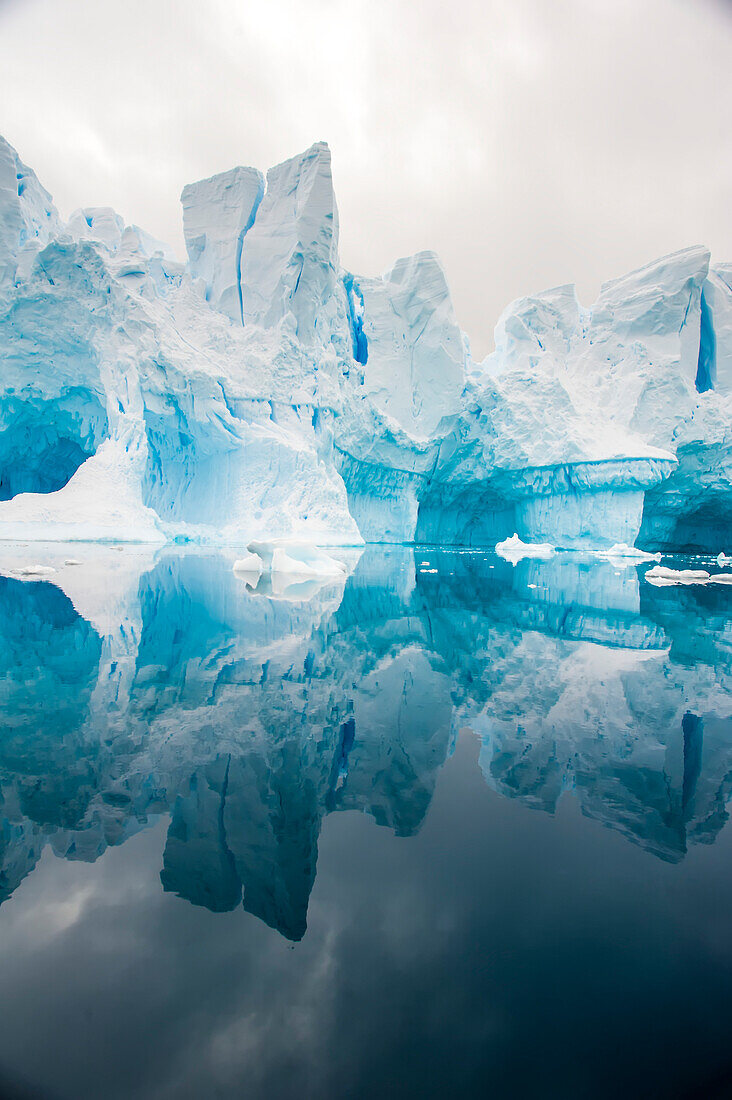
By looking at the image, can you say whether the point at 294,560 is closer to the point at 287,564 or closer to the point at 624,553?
the point at 287,564

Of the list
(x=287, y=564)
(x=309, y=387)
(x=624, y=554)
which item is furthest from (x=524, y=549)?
(x=287, y=564)

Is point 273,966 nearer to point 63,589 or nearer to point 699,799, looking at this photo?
point 699,799

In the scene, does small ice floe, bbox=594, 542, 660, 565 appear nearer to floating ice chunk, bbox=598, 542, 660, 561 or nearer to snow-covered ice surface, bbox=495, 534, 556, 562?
floating ice chunk, bbox=598, 542, 660, 561

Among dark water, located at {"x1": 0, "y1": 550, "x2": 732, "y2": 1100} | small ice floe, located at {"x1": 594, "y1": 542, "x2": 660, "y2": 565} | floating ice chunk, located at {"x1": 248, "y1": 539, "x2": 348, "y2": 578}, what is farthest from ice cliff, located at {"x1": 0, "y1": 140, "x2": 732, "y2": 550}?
dark water, located at {"x1": 0, "y1": 550, "x2": 732, "y2": 1100}

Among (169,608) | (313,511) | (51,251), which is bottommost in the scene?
(169,608)

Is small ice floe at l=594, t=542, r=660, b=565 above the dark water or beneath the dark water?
above

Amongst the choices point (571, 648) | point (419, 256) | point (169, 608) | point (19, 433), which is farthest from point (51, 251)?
point (571, 648)

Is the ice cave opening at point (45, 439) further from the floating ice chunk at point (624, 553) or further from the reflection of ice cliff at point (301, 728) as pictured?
the floating ice chunk at point (624, 553)
